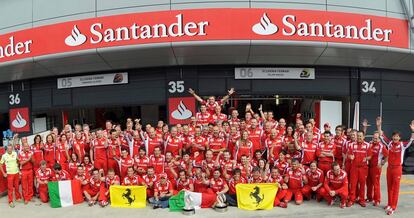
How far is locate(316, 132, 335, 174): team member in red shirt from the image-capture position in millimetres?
7844

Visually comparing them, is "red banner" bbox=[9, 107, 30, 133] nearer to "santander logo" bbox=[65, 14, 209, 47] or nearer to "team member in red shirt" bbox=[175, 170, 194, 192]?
"santander logo" bbox=[65, 14, 209, 47]

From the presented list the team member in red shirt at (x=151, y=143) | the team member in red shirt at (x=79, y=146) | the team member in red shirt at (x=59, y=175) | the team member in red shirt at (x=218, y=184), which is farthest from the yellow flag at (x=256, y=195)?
the team member in red shirt at (x=79, y=146)

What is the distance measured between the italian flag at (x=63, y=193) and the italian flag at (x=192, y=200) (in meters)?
2.54

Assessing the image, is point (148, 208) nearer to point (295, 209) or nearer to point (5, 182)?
point (295, 209)

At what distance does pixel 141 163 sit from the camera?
8.38 meters

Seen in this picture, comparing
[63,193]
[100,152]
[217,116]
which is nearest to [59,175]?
[63,193]

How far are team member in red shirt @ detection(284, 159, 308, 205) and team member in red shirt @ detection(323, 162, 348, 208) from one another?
1.77 ft

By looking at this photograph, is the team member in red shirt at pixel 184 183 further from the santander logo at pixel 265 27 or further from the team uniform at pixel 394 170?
the santander logo at pixel 265 27

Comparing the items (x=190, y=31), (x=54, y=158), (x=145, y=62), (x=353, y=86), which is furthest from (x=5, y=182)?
(x=353, y=86)

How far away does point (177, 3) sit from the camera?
11.6 m

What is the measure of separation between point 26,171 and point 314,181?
7.37m

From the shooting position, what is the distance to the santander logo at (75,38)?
1177 cm

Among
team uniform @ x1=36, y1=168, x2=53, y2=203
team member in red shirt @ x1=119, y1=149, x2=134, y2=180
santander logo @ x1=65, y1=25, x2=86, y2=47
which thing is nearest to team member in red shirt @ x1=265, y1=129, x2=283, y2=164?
team member in red shirt @ x1=119, y1=149, x2=134, y2=180

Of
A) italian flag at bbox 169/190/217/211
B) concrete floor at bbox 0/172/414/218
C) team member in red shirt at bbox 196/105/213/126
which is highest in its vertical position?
team member in red shirt at bbox 196/105/213/126
